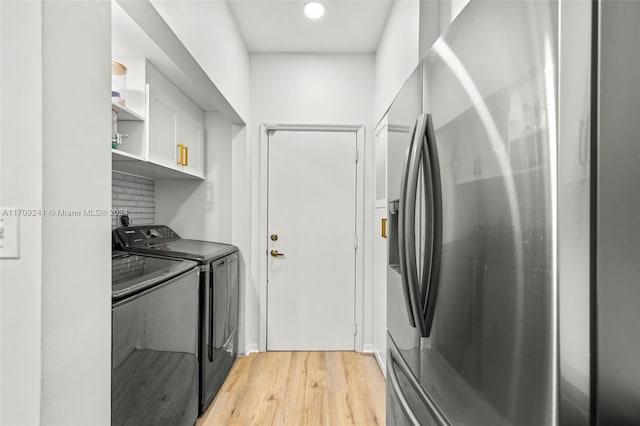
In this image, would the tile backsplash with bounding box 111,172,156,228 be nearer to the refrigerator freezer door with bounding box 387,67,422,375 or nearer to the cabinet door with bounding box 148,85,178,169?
the cabinet door with bounding box 148,85,178,169

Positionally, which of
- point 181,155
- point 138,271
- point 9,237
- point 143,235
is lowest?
point 138,271

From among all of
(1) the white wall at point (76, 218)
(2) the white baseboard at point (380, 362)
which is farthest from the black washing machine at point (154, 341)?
(2) the white baseboard at point (380, 362)

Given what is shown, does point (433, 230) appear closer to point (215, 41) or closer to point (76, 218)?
point (76, 218)

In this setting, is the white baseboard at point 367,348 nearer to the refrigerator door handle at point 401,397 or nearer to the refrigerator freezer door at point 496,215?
the refrigerator door handle at point 401,397

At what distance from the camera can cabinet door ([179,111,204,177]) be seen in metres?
2.73

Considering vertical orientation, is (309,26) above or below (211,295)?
above

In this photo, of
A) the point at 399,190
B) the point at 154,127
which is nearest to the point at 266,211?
the point at 154,127

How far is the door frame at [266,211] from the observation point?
3146 mm

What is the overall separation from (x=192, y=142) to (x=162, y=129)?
53 cm

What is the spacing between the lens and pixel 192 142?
2930 mm

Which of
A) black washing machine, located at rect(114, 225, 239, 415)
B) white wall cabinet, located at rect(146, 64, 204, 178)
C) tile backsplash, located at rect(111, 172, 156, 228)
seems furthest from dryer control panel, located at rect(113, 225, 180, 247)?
white wall cabinet, located at rect(146, 64, 204, 178)

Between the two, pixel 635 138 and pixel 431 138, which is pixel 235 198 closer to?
pixel 431 138

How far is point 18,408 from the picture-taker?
711 millimetres

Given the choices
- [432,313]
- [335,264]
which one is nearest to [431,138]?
[432,313]
